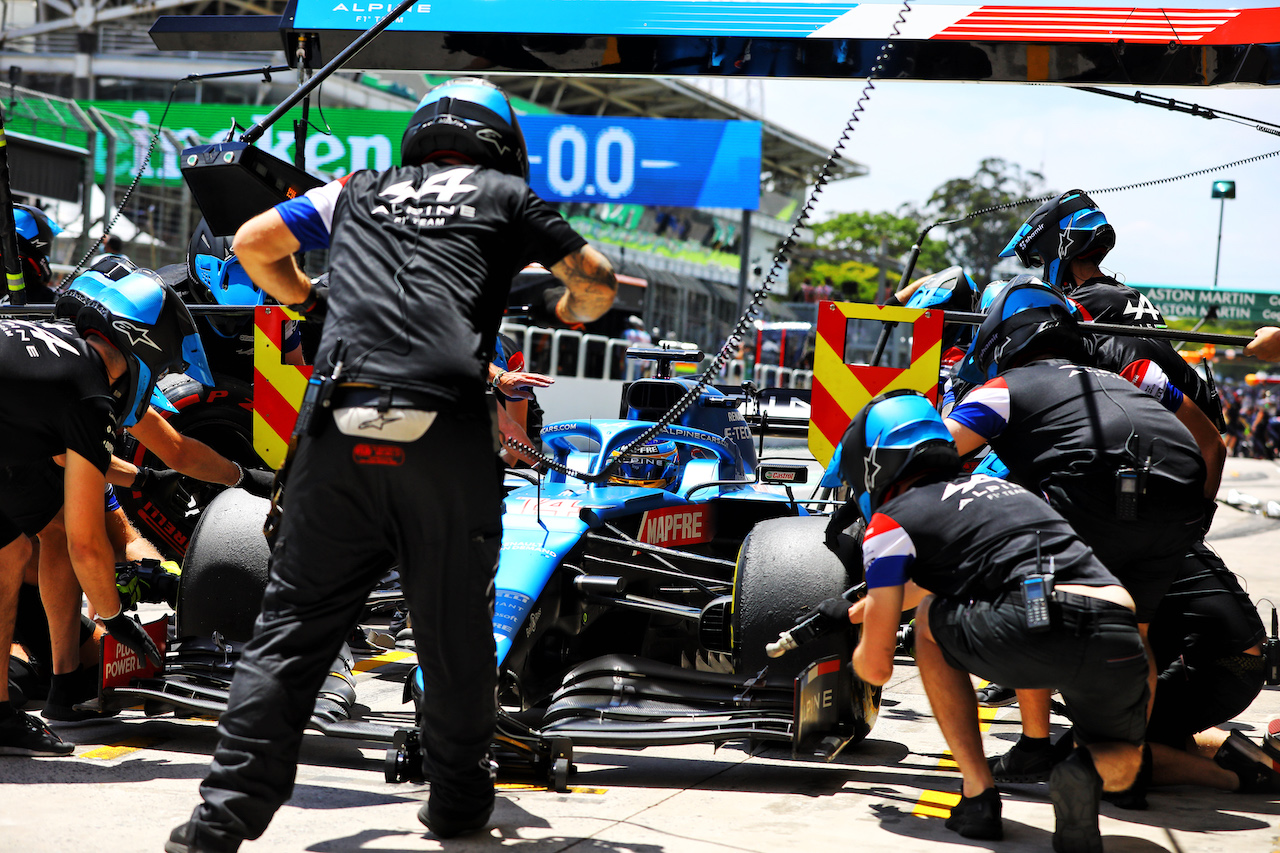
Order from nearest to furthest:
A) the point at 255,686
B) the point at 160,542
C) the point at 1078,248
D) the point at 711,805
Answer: the point at 255,686 < the point at 711,805 < the point at 1078,248 < the point at 160,542

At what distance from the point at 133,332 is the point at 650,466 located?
9.18ft

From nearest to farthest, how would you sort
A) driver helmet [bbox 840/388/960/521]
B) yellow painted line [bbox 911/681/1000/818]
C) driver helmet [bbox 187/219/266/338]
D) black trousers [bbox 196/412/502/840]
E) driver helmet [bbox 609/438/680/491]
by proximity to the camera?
black trousers [bbox 196/412/502/840] < driver helmet [bbox 840/388/960/521] < yellow painted line [bbox 911/681/1000/818] < driver helmet [bbox 609/438/680/491] < driver helmet [bbox 187/219/266/338]

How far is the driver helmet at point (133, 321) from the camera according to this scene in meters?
4.07

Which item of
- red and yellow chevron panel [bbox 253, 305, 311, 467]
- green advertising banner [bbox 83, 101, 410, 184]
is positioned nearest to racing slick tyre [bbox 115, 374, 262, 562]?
red and yellow chevron panel [bbox 253, 305, 311, 467]

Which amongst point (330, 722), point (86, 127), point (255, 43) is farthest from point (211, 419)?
point (86, 127)

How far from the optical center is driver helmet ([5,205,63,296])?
6.30 meters

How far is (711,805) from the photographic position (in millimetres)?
3582

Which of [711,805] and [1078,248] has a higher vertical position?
[1078,248]

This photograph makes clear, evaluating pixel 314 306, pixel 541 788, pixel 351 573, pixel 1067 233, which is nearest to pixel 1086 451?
pixel 1067 233

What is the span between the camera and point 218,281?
23.6ft

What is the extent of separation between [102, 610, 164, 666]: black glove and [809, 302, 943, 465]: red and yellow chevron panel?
8.25 feet

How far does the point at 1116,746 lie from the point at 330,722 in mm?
2458

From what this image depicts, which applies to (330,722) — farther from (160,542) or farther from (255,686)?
(160,542)

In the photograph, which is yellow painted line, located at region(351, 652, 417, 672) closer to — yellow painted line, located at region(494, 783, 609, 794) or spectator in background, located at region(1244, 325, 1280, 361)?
yellow painted line, located at region(494, 783, 609, 794)
